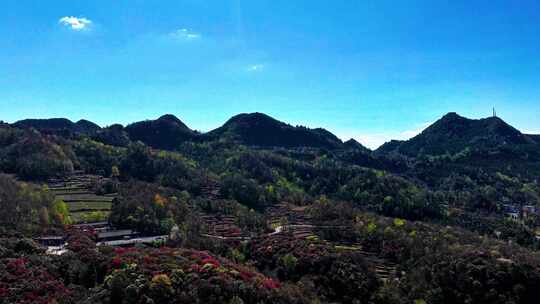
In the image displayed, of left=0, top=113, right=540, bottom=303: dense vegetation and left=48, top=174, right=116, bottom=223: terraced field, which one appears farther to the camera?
left=48, top=174, right=116, bottom=223: terraced field

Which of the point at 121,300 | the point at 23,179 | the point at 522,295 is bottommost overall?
the point at 522,295

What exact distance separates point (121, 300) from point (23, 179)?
103m

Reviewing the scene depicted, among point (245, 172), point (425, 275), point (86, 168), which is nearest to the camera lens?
point (425, 275)

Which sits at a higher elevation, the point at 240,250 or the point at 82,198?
the point at 82,198

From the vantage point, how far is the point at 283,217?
404 feet

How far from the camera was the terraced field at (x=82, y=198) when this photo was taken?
99.8 m

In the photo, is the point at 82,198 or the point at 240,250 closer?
the point at 240,250

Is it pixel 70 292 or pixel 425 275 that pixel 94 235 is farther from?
pixel 425 275

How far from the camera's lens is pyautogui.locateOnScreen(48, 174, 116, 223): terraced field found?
327 feet

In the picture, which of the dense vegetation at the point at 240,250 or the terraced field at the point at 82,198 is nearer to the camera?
the dense vegetation at the point at 240,250

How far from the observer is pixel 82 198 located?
379 ft

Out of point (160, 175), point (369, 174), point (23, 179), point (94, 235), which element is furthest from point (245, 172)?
point (94, 235)

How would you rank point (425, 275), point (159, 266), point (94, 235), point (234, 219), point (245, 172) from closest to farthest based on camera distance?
point (159, 266) → point (425, 275) → point (94, 235) → point (234, 219) → point (245, 172)

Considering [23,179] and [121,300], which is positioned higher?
[23,179]
